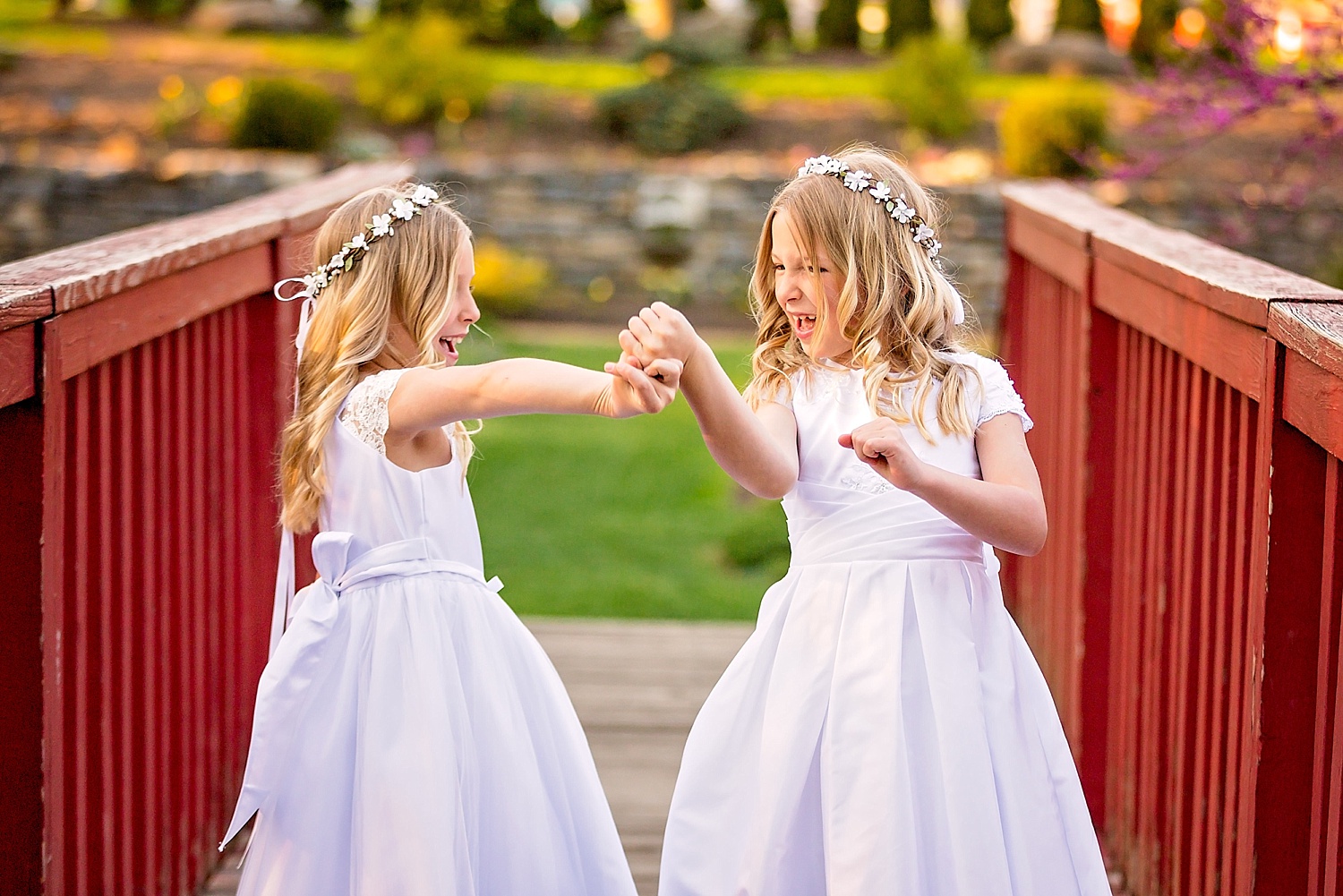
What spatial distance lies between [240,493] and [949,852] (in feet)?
5.83

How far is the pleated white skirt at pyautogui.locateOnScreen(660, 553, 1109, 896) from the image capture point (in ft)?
6.89

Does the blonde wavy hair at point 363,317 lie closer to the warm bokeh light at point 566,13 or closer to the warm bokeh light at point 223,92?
the warm bokeh light at point 223,92

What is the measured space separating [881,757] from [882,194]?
0.86 metres

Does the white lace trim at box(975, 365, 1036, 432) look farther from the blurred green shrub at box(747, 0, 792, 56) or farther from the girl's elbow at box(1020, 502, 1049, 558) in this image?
the blurred green shrub at box(747, 0, 792, 56)

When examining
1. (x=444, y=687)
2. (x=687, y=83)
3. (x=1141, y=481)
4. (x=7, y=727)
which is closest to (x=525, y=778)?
(x=444, y=687)

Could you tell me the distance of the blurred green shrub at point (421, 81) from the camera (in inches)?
609

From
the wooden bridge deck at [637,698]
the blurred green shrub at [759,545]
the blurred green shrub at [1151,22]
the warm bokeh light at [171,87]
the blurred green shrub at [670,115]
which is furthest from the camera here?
the blurred green shrub at [1151,22]

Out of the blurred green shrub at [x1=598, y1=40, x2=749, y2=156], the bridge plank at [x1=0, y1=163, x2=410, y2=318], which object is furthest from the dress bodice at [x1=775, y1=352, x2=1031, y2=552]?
the blurred green shrub at [x1=598, y1=40, x2=749, y2=156]

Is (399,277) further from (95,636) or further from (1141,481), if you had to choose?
(1141,481)

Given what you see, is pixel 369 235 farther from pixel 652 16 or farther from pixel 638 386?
pixel 652 16

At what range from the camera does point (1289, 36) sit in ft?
14.3

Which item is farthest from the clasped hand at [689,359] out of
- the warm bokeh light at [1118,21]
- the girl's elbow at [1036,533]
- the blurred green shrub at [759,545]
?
the warm bokeh light at [1118,21]

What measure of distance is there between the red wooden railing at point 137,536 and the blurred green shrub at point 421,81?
12.4 m

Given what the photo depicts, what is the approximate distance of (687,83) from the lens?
51.2ft
